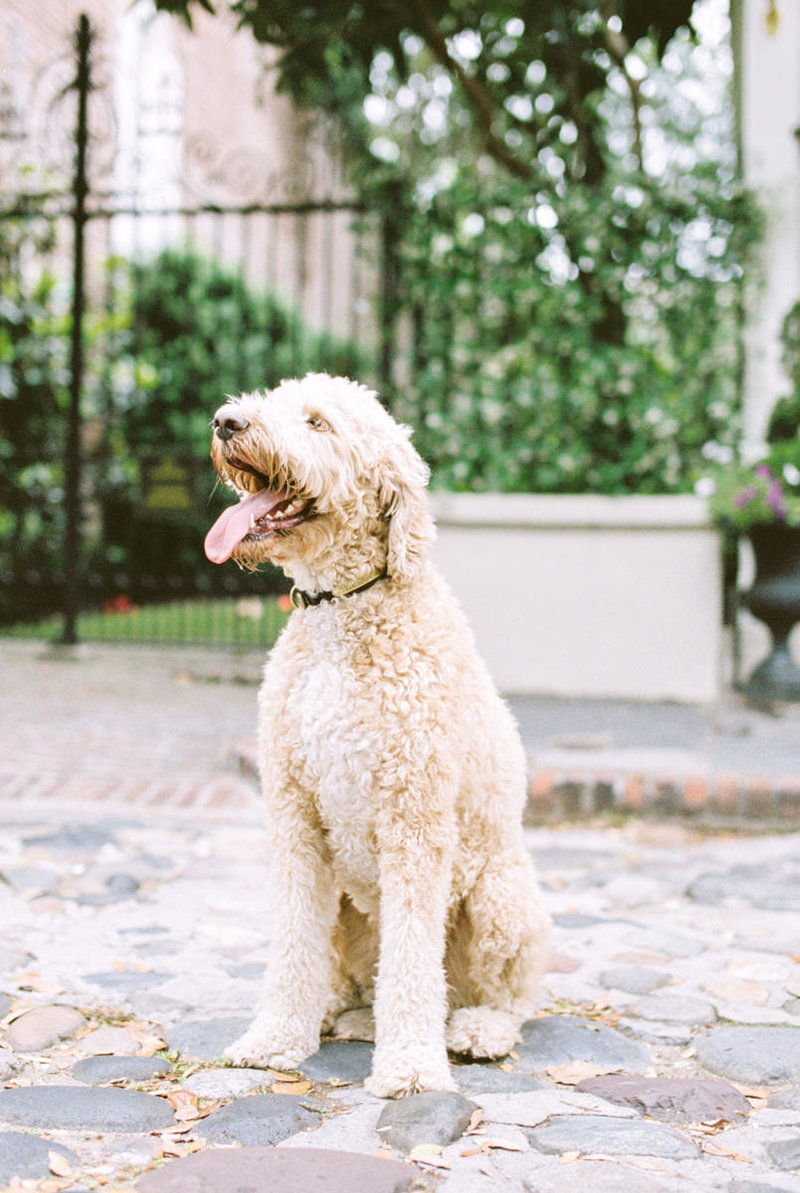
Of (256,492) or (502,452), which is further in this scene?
(502,452)

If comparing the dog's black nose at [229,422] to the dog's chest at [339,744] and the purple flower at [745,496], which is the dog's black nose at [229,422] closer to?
the dog's chest at [339,744]

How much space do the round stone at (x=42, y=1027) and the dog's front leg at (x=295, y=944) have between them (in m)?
0.42

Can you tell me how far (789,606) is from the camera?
646 centimetres

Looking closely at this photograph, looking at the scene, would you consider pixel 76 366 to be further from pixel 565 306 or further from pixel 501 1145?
pixel 501 1145

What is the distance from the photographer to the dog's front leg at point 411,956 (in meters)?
2.31

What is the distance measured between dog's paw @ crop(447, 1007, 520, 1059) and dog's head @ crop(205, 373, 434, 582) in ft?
3.27

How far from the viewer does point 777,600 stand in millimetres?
6480

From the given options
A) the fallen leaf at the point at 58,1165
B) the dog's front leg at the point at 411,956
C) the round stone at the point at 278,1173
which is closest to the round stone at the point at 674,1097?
the dog's front leg at the point at 411,956

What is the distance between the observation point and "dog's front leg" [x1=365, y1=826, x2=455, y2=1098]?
7.59 feet

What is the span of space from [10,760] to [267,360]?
7.66 m

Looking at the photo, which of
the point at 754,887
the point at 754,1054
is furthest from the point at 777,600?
the point at 754,1054

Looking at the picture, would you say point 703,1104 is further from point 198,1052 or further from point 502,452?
point 502,452

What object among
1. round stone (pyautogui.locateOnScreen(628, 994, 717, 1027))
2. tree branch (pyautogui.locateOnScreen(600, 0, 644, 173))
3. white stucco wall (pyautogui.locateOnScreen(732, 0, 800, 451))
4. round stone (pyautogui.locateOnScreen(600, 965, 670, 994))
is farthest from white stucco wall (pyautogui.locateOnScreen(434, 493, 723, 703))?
round stone (pyautogui.locateOnScreen(628, 994, 717, 1027))

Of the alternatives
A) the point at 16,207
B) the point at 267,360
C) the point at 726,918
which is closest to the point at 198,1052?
the point at 726,918
